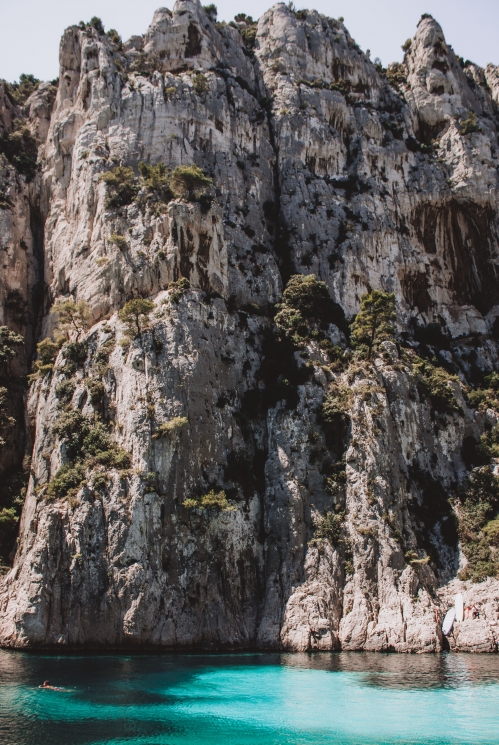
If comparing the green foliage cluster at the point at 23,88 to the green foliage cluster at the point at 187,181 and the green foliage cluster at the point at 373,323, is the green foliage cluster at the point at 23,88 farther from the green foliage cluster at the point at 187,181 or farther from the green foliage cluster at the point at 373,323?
the green foliage cluster at the point at 373,323

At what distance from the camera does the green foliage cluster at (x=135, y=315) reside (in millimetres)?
47594

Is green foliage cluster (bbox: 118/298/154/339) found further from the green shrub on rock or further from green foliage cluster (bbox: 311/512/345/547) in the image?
green foliage cluster (bbox: 311/512/345/547)

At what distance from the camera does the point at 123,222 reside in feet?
181

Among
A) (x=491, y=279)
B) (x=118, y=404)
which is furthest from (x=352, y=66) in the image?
(x=118, y=404)

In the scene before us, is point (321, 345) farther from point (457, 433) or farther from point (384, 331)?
point (457, 433)

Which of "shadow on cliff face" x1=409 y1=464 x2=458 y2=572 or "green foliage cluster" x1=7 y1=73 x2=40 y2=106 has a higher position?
"green foliage cluster" x1=7 y1=73 x2=40 y2=106

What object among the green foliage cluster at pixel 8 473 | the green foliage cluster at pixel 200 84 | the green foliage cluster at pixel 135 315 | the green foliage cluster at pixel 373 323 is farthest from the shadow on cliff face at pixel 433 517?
the green foliage cluster at pixel 200 84

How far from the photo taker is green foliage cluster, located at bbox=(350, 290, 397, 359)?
177ft

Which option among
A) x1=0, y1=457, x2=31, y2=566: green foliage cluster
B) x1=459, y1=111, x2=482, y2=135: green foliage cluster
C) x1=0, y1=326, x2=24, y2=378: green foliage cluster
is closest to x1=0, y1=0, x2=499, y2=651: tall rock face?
x1=459, y1=111, x2=482, y2=135: green foliage cluster

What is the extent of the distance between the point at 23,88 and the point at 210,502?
6733 centimetres

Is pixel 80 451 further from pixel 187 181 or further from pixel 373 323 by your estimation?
pixel 373 323

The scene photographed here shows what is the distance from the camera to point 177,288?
167ft

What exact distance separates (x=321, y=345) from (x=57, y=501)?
26.3 metres

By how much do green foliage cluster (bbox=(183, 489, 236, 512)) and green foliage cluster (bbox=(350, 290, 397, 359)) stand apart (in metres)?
19.3
